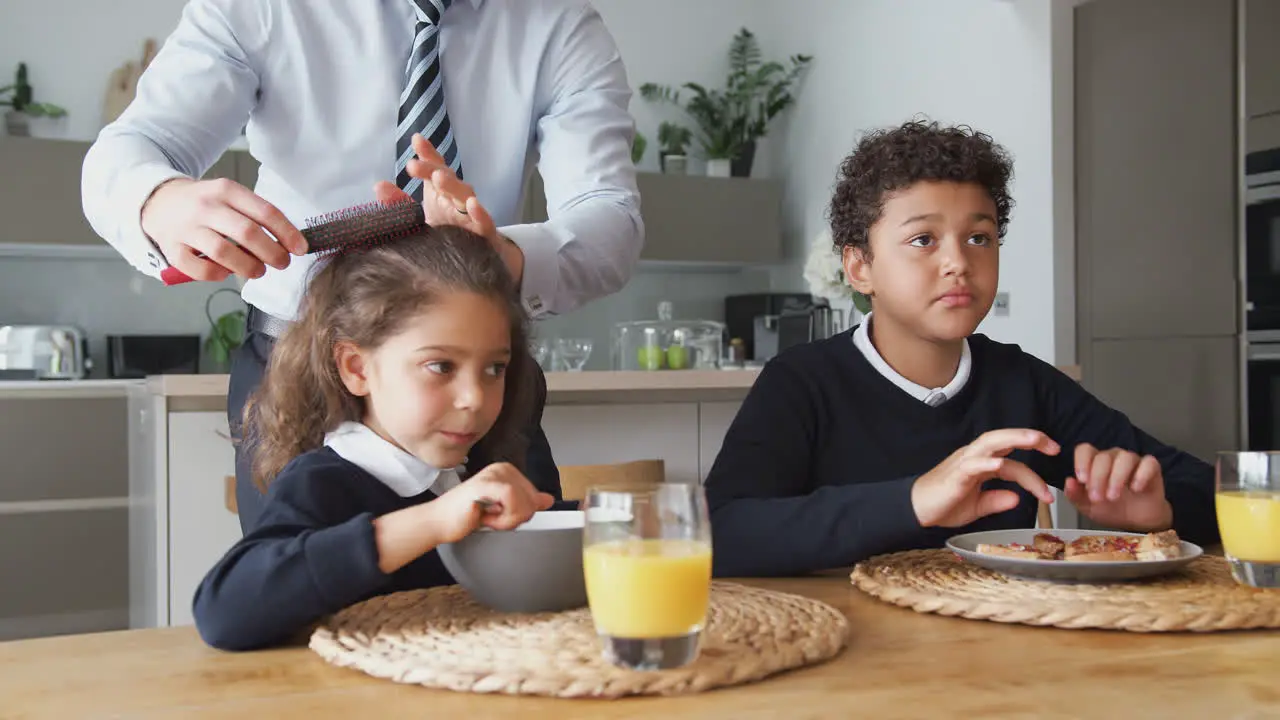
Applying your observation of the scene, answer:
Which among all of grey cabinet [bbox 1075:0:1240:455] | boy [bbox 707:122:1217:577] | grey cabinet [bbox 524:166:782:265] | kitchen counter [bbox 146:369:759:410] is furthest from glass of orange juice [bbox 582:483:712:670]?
grey cabinet [bbox 524:166:782:265]

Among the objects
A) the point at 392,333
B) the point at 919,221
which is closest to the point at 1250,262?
the point at 919,221

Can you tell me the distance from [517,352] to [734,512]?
30 cm

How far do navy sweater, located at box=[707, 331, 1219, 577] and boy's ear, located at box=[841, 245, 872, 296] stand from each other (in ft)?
0.24

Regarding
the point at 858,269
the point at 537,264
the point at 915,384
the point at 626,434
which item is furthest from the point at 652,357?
the point at 537,264

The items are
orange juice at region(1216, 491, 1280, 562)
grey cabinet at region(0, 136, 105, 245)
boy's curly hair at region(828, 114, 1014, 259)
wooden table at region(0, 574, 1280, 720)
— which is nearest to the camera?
wooden table at region(0, 574, 1280, 720)

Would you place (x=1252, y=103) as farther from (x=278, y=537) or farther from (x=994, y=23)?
(x=278, y=537)

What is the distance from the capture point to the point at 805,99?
584cm

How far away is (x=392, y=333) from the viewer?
1.16 m

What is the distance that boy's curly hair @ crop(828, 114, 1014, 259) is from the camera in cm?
160

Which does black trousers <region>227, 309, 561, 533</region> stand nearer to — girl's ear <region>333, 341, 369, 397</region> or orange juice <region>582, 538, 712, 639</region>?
girl's ear <region>333, 341, 369, 397</region>

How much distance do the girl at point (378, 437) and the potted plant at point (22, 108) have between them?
4.08 m

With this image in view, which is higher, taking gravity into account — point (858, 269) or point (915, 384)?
point (858, 269)

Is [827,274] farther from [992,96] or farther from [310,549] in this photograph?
[310,549]

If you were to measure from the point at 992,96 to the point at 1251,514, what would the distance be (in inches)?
150
